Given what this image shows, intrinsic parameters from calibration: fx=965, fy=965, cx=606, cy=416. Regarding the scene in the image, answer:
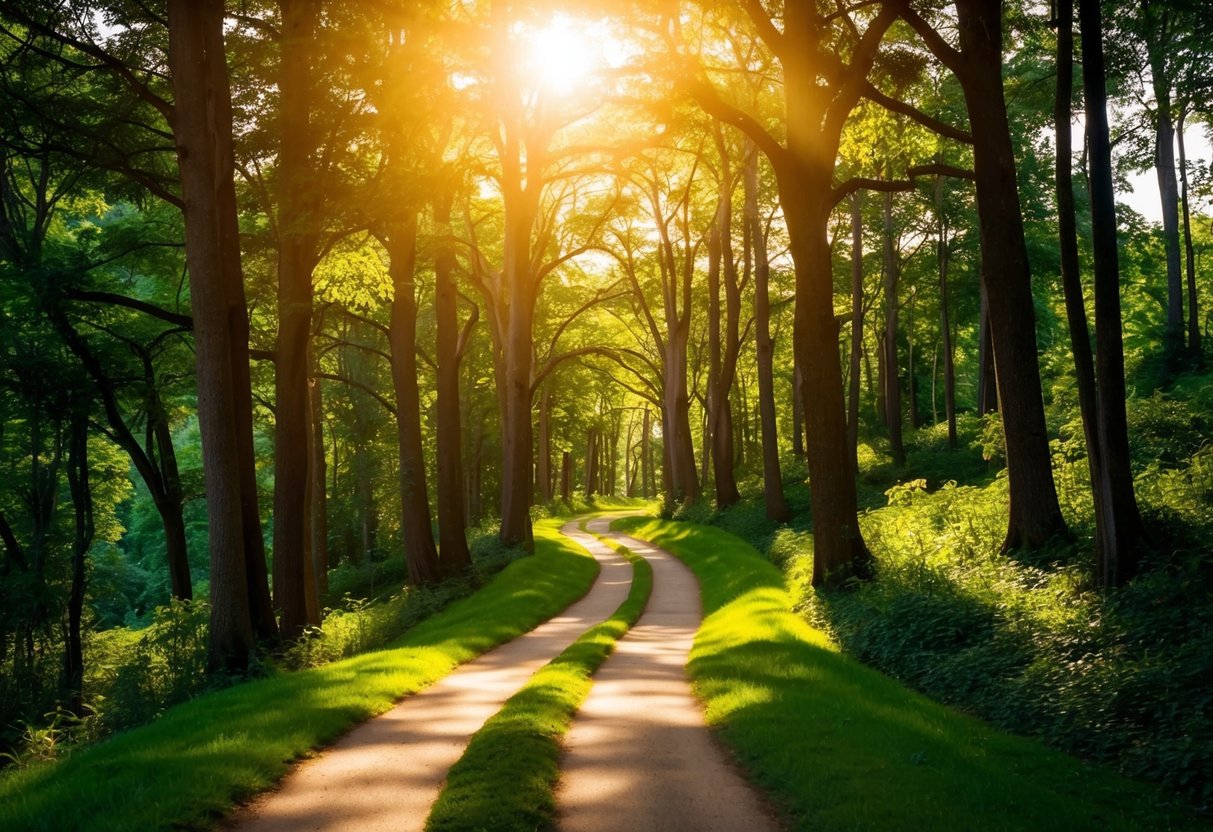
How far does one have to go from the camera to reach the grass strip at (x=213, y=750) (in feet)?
20.5

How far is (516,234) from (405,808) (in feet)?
70.7

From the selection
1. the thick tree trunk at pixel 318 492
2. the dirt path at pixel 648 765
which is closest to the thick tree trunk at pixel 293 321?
the dirt path at pixel 648 765

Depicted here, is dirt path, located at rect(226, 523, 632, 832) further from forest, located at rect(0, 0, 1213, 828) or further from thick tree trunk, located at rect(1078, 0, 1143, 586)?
thick tree trunk, located at rect(1078, 0, 1143, 586)

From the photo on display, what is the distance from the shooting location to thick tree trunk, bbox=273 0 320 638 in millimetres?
15742

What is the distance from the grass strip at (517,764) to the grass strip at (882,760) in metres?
1.51

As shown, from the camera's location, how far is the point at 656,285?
41688mm

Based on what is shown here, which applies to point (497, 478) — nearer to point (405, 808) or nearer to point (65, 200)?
point (65, 200)

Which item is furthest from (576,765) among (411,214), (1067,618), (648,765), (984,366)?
(984,366)

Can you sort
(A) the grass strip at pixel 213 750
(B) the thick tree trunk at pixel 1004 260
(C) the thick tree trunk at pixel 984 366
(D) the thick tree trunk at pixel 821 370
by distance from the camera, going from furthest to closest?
(C) the thick tree trunk at pixel 984 366
(D) the thick tree trunk at pixel 821 370
(B) the thick tree trunk at pixel 1004 260
(A) the grass strip at pixel 213 750

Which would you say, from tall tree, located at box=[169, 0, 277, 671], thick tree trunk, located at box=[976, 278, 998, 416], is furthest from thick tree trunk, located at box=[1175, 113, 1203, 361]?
tall tree, located at box=[169, 0, 277, 671]

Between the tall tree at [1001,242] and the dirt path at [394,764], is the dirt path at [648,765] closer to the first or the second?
the dirt path at [394,764]

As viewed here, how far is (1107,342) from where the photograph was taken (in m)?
10.4

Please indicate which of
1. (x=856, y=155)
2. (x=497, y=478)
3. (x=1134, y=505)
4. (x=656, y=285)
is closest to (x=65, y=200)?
(x=856, y=155)

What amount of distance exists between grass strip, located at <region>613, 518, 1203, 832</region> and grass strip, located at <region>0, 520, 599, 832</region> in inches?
140
